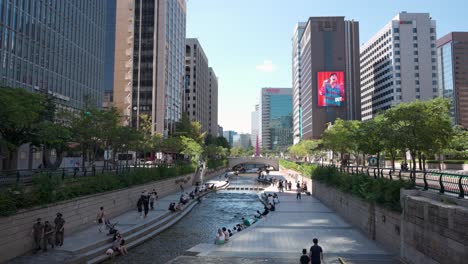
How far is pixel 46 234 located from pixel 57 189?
3.94m

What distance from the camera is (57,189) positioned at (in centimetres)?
2077

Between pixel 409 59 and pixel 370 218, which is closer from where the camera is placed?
pixel 370 218

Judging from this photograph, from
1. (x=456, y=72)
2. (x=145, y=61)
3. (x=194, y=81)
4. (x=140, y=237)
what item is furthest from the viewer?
(x=456, y=72)

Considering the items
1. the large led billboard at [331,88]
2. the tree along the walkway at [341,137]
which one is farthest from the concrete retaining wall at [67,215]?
the large led billboard at [331,88]

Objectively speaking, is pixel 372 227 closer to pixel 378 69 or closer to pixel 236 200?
pixel 236 200

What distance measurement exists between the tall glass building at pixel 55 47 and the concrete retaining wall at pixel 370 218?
30.4 m

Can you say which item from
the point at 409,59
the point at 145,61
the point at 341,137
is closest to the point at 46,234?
the point at 341,137

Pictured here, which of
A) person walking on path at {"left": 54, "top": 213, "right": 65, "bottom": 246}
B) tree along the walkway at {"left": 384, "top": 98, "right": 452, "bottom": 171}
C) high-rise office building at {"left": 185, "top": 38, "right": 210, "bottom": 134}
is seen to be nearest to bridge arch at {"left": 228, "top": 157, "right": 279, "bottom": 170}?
high-rise office building at {"left": 185, "top": 38, "right": 210, "bottom": 134}

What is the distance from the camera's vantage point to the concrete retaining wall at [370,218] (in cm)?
1795

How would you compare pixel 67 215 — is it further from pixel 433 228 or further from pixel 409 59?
pixel 409 59

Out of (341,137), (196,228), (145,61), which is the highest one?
(145,61)

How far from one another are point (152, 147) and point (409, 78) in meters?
115

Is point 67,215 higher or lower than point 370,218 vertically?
higher

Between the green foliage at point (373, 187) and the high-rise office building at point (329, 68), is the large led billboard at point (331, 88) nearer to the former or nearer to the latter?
the high-rise office building at point (329, 68)
